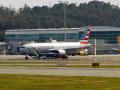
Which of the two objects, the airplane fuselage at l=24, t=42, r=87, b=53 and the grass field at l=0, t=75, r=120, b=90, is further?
the airplane fuselage at l=24, t=42, r=87, b=53

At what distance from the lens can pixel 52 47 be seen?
134000 mm

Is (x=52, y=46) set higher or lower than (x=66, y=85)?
lower

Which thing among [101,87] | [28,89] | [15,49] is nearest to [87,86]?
[101,87]

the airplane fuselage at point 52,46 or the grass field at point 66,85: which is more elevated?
the grass field at point 66,85

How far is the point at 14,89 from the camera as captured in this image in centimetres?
3569

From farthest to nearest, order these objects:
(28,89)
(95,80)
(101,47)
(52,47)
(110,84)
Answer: (101,47) → (52,47) → (95,80) → (110,84) → (28,89)

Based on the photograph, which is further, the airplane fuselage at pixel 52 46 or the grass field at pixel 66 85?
the airplane fuselage at pixel 52 46

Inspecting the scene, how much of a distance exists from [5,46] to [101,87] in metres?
135

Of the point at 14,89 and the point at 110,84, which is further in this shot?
the point at 110,84

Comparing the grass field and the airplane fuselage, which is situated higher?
the grass field

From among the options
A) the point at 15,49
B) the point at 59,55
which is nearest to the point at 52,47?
the point at 59,55

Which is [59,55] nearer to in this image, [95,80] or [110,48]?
[110,48]

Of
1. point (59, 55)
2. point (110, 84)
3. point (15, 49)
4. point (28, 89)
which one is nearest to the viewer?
point (28, 89)

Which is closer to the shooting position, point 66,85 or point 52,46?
point 66,85
